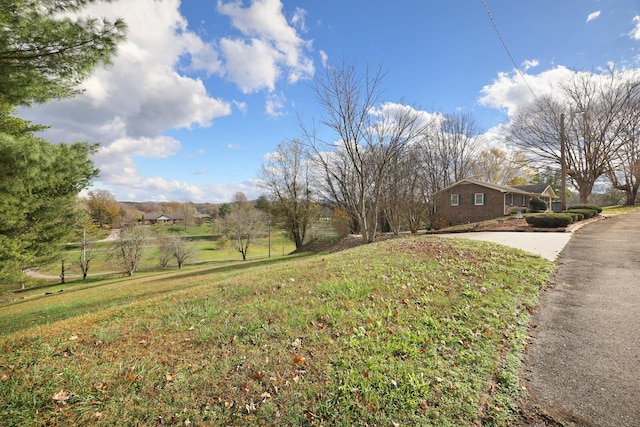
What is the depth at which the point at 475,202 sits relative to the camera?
2580 centimetres

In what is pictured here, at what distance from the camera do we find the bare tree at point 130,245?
87.8ft

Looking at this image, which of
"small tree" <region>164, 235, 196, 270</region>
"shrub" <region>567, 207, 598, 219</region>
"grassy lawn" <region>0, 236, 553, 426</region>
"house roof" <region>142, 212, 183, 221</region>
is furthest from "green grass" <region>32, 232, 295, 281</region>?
"shrub" <region>567, 207, 598, 219</region>

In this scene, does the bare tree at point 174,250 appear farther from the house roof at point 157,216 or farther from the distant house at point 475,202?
the house roof at point 157,216

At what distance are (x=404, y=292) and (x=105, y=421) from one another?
159 inches

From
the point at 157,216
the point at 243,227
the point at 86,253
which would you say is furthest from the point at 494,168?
the point at 157,216

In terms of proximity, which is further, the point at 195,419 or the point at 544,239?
the point at 544,239

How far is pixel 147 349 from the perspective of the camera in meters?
3.11

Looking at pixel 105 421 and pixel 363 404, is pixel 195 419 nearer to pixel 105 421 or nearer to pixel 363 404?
pixel 105 421

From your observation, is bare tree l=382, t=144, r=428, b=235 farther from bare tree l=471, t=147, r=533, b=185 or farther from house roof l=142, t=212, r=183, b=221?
house roof l=142, t=212, r=183, b=221

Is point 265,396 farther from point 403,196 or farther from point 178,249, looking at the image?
point 178,249

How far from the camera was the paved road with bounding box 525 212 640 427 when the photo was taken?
2.40 metres

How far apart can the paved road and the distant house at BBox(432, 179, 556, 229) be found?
1813cm

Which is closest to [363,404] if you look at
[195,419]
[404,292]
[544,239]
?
[195,419]

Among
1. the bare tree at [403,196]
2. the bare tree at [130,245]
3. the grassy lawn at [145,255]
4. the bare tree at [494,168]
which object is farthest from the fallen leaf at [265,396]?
the bare tree at [494,168]
